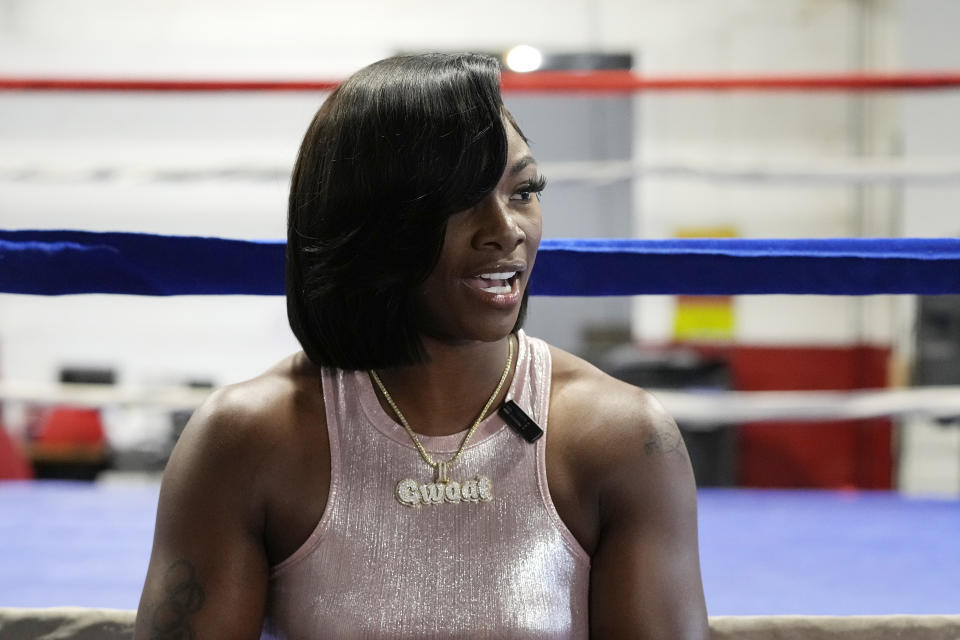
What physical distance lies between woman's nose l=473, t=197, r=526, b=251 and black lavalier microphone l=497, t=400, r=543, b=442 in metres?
0.15

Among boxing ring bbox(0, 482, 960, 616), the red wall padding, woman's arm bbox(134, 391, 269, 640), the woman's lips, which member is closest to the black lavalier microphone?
the woman's lips

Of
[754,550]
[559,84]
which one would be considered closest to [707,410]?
[754,550]

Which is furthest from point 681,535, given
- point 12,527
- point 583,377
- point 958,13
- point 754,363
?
point 958,13

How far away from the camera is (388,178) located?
2.69 feet

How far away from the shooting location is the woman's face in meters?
0.84

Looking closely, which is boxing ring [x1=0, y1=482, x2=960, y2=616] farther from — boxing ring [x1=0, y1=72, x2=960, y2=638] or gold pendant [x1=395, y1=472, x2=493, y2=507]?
gold pendant [x1=395, y1=472, x2=493, y2=507]

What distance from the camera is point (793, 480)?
4250 mm

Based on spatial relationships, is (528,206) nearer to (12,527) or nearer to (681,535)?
(681,535)

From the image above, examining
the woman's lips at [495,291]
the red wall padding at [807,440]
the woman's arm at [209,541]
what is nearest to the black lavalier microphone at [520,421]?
the woman's lips at [495,291]

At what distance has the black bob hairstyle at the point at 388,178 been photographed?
2.68 feet

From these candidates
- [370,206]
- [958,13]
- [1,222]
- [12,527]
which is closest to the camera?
[370,206]

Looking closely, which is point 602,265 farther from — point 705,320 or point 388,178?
point 705,320

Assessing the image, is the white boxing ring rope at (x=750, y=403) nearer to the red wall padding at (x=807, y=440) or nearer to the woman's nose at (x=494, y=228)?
the woman's nose at (x=494, y=228)

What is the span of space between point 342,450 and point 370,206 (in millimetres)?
212
